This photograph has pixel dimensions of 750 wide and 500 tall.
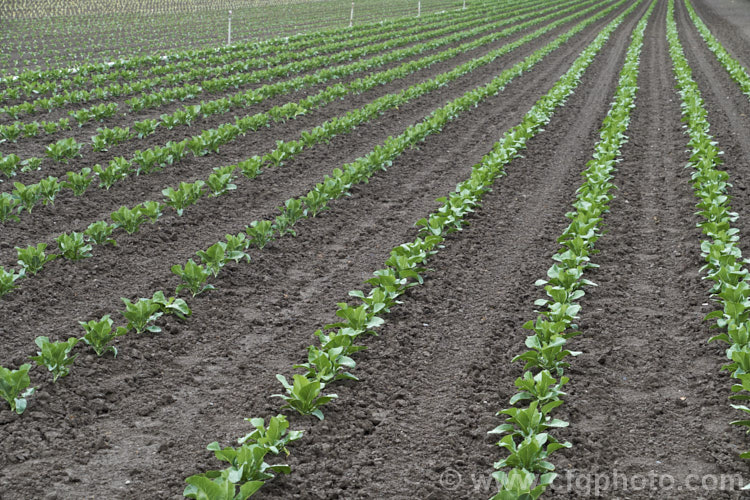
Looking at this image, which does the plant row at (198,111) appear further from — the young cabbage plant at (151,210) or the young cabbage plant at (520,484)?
the young cabbage plant at (520,484)

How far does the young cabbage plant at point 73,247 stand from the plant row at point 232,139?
155cm

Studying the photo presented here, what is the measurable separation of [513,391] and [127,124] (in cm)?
1094

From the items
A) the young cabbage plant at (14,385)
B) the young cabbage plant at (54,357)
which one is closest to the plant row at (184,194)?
the young cabbage plant at (54,357)

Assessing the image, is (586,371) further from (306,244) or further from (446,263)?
(306,244)

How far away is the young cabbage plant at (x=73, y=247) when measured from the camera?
6992mm

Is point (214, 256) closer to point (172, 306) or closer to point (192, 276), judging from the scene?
point (192, 276)

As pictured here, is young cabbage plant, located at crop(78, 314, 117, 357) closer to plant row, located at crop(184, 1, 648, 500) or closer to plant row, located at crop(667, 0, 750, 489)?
plant row, located at crop(184, 1, 648, 500)

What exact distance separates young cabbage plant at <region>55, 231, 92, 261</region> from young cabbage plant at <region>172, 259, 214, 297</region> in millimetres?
1328

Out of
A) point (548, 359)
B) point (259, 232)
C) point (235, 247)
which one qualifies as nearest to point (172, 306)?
point (235, 247)

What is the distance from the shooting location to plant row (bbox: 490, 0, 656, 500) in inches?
158

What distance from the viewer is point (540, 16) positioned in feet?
146

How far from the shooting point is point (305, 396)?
15.2ft

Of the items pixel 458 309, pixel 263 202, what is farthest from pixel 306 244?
pixel 458 309

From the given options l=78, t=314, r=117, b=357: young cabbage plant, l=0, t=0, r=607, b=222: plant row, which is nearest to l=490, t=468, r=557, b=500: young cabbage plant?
l=78, t=314, r=117, b=357: young cabbage plant
